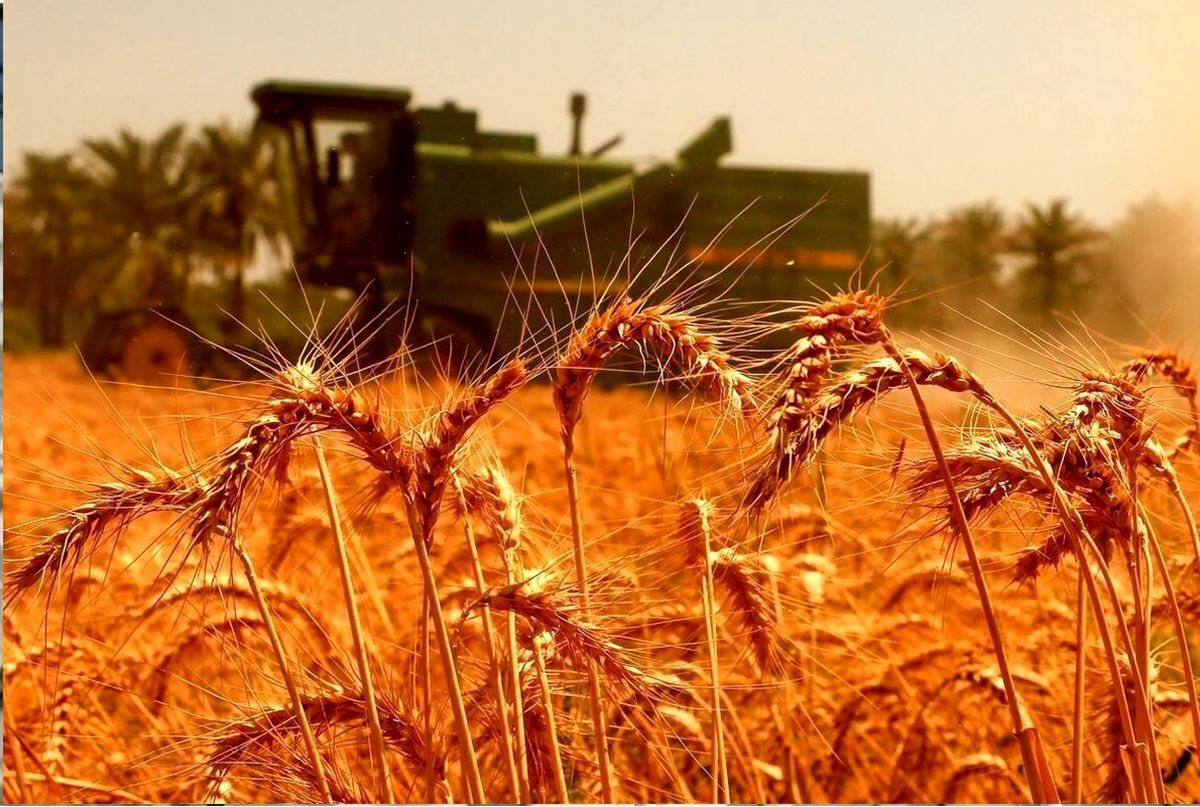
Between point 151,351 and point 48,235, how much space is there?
125 centimetres

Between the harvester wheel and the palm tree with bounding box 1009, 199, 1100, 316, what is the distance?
2.81 metres

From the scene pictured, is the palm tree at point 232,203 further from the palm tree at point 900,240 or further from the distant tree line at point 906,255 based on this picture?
the palm tree at point 900,240

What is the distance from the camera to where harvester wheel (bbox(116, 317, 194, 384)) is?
14.3 ft

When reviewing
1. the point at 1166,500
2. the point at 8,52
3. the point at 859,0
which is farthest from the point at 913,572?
the point at 8,52

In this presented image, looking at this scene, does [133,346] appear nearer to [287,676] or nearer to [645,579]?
[645,579]

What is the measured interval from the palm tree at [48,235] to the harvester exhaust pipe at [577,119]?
1.19m

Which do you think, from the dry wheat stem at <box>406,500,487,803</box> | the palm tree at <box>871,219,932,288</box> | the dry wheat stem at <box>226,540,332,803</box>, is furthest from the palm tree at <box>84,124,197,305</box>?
the dry wheat stem at <box>406,500,487,803</box>

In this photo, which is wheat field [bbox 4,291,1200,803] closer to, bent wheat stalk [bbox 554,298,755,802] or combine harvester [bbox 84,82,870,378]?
bent wheat stalk [bbox 554,298,755,802]

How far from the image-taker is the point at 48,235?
12.0 ft

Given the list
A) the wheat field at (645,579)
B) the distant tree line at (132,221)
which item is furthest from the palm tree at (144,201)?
the wheat field at (645,579)

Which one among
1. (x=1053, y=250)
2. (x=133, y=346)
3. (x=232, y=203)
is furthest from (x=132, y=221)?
(x=1053, y=250)

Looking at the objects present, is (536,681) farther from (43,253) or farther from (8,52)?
(43,253)

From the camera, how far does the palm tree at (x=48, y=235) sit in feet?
9.23

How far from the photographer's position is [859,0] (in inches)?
76.2
